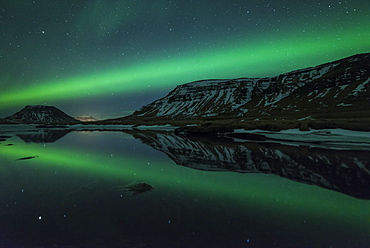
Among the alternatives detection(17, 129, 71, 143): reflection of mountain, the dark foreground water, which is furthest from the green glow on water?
detection(17, 129, 71, 143): reflection of mountain

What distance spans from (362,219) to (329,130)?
31245mm

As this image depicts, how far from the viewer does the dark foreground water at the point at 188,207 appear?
5320 millimetres

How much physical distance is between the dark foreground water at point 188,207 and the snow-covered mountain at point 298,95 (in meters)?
96.3

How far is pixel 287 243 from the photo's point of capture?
199 inches

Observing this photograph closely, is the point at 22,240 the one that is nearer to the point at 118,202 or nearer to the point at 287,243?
the point at 118,202

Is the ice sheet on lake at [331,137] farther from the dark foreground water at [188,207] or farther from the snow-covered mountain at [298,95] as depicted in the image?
the snow-covered mountain at [298,95]

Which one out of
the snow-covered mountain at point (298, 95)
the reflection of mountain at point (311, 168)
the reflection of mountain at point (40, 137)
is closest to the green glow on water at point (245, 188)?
the reflection of mountain at point (311, 168)

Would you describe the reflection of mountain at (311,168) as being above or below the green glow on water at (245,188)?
below

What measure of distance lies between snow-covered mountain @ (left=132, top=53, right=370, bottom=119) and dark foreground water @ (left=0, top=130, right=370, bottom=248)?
9627cm

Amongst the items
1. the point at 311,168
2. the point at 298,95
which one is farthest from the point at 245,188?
the point at 298,95

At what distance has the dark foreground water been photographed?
5320 millimetres

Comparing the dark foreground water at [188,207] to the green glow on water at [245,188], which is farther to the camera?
the green glow on water at [245,188]

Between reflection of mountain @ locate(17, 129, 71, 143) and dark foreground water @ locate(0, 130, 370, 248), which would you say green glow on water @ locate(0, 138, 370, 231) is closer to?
Answer: dark foreground water @ locate(0, 130, 370, 248)

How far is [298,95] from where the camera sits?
14188cm
